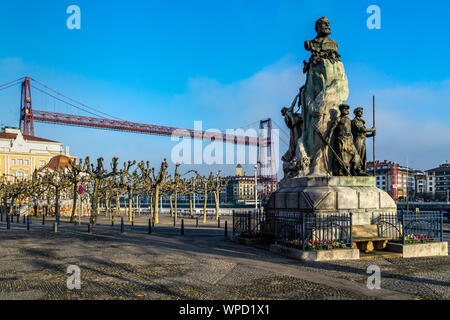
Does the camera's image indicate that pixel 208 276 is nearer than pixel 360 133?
Yes

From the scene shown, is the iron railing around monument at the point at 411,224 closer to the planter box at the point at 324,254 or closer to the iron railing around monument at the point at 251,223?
the planter box at the point at 324,254

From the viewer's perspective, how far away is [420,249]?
11.7m

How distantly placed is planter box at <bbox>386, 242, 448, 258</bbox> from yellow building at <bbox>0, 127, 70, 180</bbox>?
249 ft

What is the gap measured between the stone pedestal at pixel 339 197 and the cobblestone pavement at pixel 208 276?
2.06m

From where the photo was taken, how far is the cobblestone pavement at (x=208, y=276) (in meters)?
7.13

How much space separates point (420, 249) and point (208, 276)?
23.2 feet

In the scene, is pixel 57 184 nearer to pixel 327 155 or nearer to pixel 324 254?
pixel 327 155

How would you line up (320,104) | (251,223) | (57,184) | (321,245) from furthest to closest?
(57,184)
(251,223)
(320,104)
(321,245)

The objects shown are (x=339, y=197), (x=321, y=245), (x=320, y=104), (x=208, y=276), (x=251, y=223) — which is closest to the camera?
(x=208, y=276)

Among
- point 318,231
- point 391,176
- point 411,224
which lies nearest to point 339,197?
point 318,231

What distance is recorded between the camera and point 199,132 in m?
129

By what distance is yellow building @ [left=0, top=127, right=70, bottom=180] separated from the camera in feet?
252

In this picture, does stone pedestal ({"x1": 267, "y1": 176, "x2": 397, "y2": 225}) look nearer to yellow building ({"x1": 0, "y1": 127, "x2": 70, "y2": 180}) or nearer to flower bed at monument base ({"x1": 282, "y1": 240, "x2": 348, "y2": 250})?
flower bed at monument base ({"x1": 282, "y1": 240, "x2": 348, "y2": 250})
